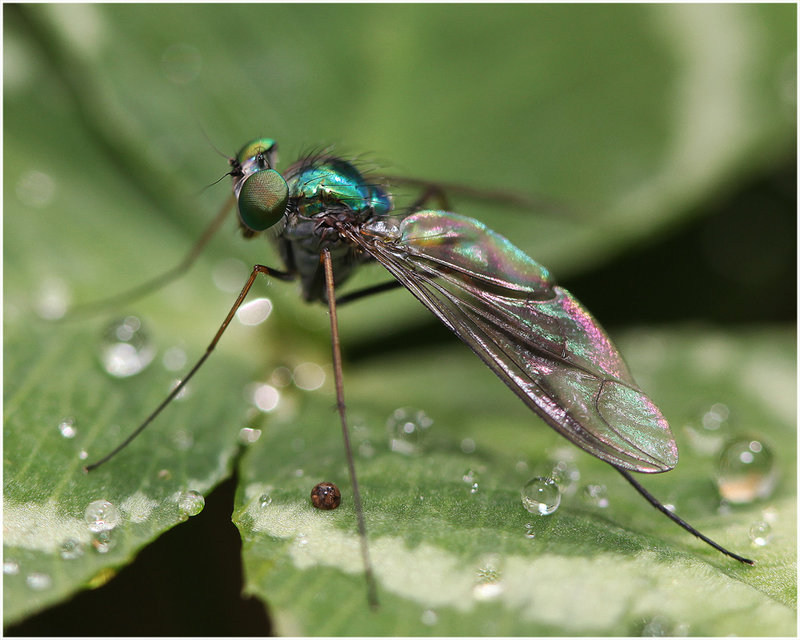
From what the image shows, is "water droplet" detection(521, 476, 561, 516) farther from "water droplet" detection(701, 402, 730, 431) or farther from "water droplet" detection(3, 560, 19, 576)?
"water droplet" detection(3, 560, 19, 576)

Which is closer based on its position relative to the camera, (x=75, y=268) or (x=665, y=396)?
(x=665, y=396)

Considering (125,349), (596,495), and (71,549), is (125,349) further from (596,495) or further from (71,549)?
(596,495)

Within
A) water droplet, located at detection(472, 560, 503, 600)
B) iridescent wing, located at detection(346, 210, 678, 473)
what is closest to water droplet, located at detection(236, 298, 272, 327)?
iridescent wing, located at detection(346, 210, 678, 473)

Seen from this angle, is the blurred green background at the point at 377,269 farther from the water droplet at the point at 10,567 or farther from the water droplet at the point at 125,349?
the water droplet at the point at 10,567

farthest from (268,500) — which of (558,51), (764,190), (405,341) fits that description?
(764,190)

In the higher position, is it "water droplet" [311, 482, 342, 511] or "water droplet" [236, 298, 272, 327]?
"water droplet" [236, 298, 272, 327]

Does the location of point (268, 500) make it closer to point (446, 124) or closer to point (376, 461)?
point (376, 461)

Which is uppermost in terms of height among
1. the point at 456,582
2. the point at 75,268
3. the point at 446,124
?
the point at 446,124

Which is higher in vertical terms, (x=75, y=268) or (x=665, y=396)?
(x=75, y=268)
